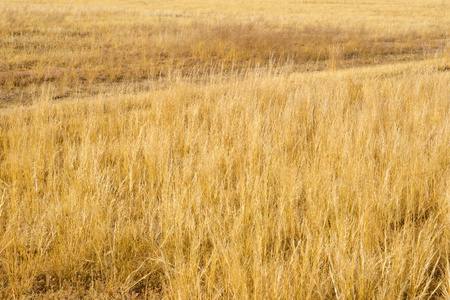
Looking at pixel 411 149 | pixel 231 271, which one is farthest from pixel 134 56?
pixel 231 271

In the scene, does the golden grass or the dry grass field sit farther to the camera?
the golden grass

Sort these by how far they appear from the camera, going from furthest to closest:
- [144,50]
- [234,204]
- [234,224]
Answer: [144,50], [234,204], [234,224]

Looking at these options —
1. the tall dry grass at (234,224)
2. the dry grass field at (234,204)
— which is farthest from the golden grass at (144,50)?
the tall dry grass at (234,224)

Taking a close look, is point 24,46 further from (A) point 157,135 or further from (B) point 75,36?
(A) point 157,135

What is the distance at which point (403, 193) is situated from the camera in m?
3.34

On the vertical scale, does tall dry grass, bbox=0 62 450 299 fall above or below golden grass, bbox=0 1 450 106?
below

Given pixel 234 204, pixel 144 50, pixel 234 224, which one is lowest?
pixel 234 204

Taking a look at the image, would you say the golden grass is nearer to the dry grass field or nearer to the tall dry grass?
the dry grass field

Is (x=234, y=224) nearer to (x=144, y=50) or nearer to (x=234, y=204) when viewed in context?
(x=234, y=204)

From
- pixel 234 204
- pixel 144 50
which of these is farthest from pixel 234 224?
pixel 144 50

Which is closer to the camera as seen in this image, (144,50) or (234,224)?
(234,224)

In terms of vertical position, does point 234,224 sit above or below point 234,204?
above

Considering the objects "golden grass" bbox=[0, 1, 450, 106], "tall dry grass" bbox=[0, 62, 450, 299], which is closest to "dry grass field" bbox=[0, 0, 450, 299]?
"tall dry grass" bbox=[0, 62, 450, 299]

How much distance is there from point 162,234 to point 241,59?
444 inches
